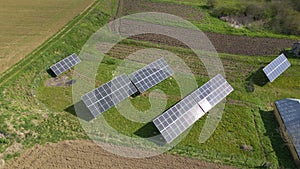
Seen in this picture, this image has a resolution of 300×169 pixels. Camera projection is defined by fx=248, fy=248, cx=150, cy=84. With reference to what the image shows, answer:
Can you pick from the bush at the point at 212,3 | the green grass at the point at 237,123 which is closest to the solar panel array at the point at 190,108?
the green grass at the point at 237,123

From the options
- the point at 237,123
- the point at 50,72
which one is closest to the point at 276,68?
the point at 237,123

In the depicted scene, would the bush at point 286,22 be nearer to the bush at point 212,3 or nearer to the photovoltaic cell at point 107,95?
the bush at point 212,3

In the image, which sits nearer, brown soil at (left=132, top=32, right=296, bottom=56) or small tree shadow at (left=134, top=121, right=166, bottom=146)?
small tree shadow at (left=134, top=121, right=166, bottom=146)

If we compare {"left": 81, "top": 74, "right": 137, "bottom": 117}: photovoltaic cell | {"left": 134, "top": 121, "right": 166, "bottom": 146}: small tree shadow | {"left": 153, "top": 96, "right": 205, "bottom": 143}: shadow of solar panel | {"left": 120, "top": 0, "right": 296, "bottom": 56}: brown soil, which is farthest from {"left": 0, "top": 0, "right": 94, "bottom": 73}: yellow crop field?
{"left": 153, "top": 96, "right": 205, "bottom": 143}: shadow of solar panel

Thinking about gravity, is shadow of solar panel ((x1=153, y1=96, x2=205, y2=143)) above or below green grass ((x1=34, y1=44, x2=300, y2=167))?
above

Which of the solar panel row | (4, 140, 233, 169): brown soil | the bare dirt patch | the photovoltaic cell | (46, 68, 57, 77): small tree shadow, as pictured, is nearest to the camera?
(4, 140, 233, 169): brown soil

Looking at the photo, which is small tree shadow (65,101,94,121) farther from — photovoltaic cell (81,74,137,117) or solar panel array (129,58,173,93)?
solar panel array (129,58,173,93)
